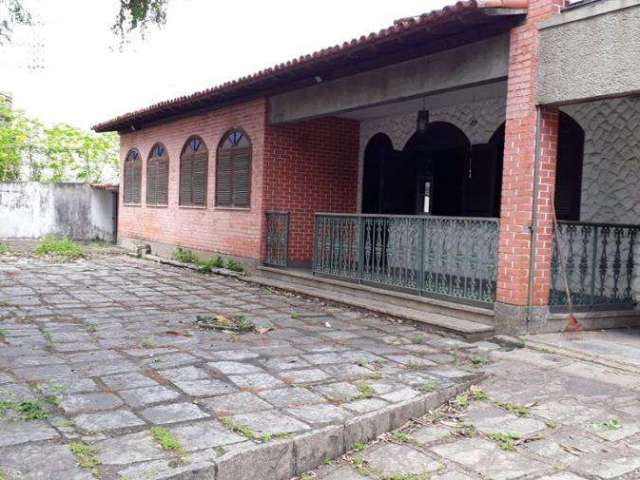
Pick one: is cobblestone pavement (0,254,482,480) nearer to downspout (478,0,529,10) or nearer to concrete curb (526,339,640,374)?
concrete curb (526,339,640,374)

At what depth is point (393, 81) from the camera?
8008 millimetres

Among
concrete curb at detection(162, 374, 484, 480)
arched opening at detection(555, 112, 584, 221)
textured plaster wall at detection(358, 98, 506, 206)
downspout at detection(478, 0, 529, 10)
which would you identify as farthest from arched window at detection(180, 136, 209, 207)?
concrete curb at detection(162, 374, 484, 480)

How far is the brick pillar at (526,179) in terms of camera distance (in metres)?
6.23

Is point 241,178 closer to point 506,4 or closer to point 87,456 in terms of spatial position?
point 506,4

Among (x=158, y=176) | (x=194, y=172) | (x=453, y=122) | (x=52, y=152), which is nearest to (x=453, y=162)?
(x=453, y=122)

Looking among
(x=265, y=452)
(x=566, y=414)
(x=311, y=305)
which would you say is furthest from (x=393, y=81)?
(x=265, y=452)

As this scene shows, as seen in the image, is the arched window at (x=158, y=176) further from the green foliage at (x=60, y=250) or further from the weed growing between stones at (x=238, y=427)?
the weed growing between stones at (x=238, y=427)

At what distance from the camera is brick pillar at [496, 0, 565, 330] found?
6.23 meters

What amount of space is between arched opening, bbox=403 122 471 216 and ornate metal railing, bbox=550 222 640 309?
2718 mm

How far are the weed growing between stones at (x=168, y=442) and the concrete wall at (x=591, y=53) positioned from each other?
4.72 meters

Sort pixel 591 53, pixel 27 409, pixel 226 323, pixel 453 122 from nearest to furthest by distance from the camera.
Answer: pixel 27 409 < pixel 591 53 < pixel 226 323 < pixel 453 122

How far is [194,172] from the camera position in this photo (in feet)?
43.7

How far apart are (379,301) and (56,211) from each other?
15404 mm

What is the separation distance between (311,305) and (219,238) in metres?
4.40
